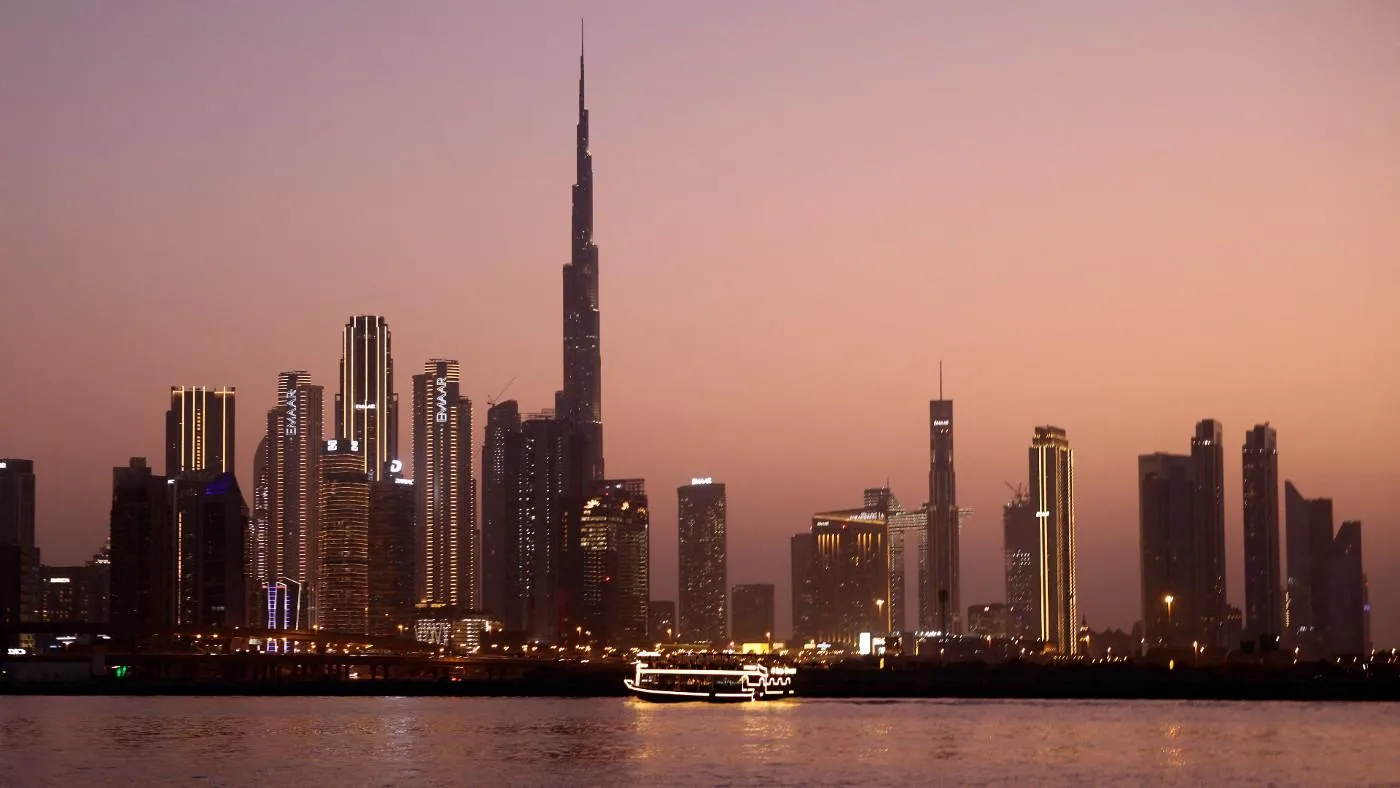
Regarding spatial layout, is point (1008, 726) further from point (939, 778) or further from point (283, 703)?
point (283, 703)

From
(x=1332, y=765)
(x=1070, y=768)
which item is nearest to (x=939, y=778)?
(x=1070, y=768)

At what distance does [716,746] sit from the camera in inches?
4432

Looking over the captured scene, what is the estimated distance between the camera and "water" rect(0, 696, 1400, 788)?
303 feet

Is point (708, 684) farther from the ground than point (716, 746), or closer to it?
closer to it

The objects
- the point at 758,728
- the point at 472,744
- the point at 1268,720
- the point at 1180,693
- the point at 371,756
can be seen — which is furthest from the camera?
the point at 1180,693

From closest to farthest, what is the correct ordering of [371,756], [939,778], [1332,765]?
[939,778] < [1332,765] < [371,756]

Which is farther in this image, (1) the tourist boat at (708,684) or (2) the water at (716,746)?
(1) the tourist boat at (708,684)

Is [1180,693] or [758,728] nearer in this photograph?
[758,728]

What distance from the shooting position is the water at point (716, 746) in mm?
92312

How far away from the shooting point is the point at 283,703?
197875 millimetres

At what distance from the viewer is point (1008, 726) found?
134 meters

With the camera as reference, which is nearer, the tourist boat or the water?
the water

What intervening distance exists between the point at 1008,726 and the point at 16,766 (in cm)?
6650

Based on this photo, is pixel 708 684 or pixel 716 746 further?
pixel 708 684
